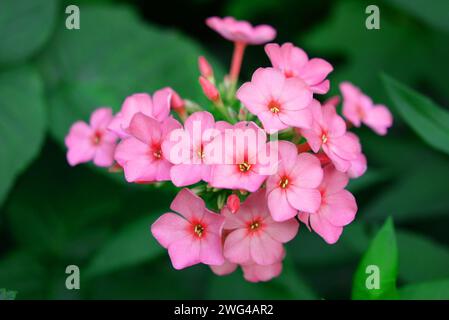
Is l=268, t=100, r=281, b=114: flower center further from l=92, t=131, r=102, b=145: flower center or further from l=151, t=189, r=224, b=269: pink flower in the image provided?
l=92, t=131, r=102, b=145: flower center

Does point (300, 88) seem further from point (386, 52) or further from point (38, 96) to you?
point (386, 52)

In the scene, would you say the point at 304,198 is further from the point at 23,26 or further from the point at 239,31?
the point at 23,26

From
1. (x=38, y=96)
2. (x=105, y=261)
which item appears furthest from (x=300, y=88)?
(x=38, y=96)

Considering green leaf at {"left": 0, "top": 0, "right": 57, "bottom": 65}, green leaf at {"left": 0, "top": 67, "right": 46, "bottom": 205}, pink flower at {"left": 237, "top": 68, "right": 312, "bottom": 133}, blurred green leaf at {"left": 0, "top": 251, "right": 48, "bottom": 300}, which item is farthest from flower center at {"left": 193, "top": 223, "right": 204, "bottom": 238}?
green leaf at {"left": 0, "top": 0, "right": 57, "bottom": 65}

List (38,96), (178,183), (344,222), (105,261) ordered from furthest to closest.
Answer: (38,96) < (105,261) < (344,222) < (178,183)

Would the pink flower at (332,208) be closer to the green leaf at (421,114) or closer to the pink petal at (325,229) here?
the pink petal at (325,229)

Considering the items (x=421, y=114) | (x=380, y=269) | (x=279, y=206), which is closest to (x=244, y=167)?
(x=279, y=206)

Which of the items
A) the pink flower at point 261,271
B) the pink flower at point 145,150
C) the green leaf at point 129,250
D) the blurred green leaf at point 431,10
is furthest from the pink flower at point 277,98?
the blurred green leaf at point 431,10
